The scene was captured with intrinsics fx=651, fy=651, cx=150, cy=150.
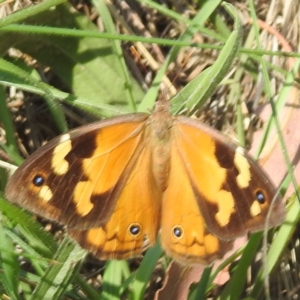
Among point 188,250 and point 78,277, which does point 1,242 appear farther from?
point 188,250

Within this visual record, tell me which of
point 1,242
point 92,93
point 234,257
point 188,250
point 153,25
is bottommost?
point 234,257

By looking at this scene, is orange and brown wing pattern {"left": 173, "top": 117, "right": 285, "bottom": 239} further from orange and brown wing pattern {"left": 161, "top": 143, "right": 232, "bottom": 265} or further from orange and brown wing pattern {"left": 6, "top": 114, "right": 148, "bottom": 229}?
orange and brown wing pattern {"left": 6, "top": 114, "right": 148, "bottom": 229}

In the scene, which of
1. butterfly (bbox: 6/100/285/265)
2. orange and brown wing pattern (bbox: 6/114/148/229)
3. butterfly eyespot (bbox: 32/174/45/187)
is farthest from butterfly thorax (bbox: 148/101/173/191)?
butterfly eyespot (bbox: 32/174/45/187)

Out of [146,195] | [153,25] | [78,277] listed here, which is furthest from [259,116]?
[78,277]

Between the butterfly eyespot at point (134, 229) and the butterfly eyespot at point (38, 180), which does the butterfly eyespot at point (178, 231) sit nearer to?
the butterfly eyespot at point (134, 229)

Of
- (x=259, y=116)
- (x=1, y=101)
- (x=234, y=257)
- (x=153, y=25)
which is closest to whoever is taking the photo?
(x=234, y=257)

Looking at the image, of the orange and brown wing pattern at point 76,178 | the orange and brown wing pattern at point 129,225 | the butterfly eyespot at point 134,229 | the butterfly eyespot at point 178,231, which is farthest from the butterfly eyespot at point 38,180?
the butterfly eyespot at point 178,231
